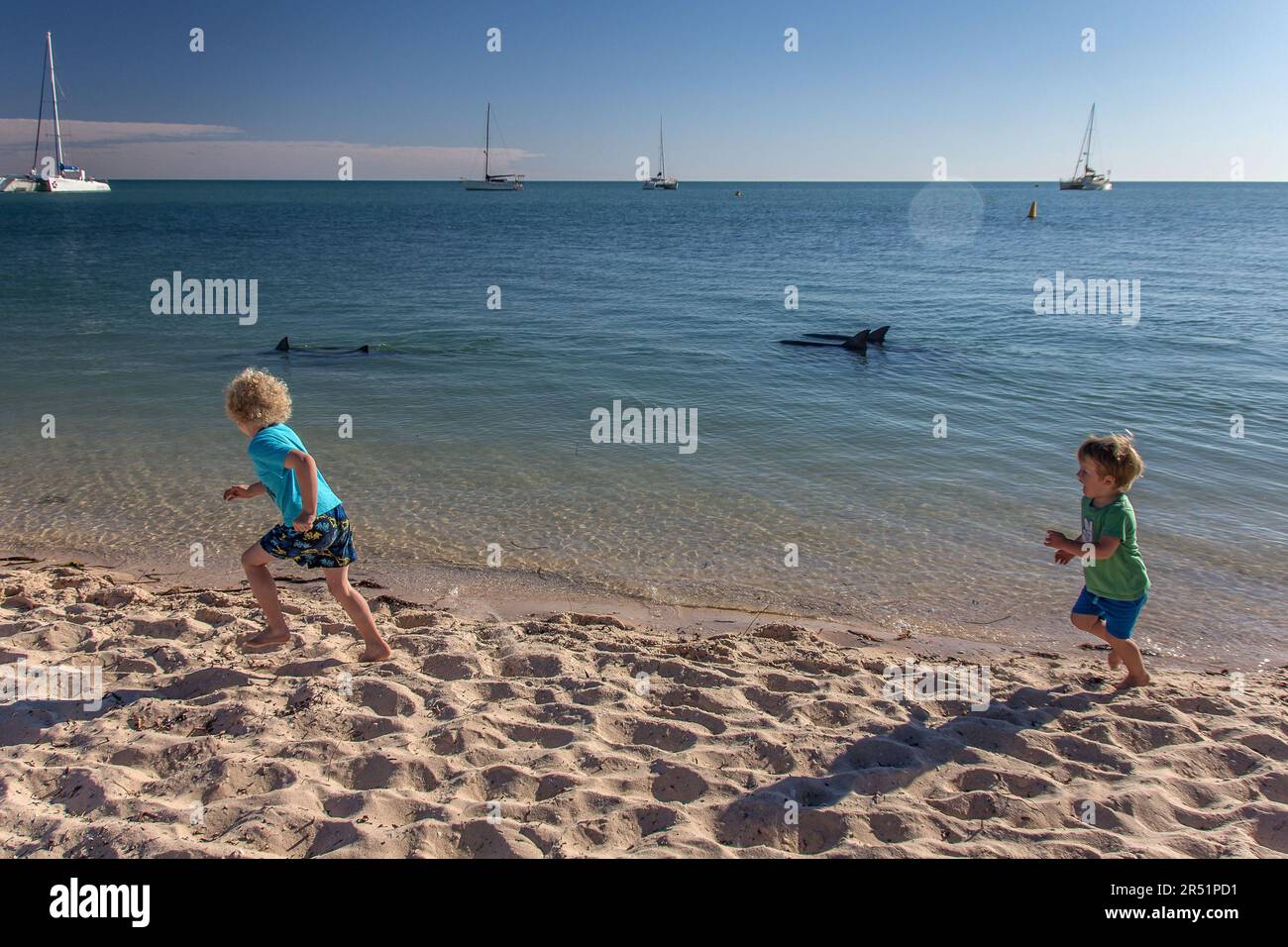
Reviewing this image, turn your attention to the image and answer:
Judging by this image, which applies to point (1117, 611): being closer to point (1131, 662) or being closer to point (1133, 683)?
point (1131, 662)

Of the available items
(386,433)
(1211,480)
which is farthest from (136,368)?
(1211,480)

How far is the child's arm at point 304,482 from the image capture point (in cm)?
441

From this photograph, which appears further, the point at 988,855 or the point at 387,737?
the point at 387,737

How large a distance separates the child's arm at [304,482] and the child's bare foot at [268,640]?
975mm

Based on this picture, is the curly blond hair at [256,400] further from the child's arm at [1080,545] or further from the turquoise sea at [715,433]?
the child's arm at [1080,545]

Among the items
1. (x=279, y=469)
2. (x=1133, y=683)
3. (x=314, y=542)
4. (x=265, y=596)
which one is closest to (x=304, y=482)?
(x=279, y=469)

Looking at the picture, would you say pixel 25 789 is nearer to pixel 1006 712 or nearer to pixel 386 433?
pixel 1006 712

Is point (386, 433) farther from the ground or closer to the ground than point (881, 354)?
closer to the ground

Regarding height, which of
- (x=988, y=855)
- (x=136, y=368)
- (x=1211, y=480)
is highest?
(x=136, y=368)

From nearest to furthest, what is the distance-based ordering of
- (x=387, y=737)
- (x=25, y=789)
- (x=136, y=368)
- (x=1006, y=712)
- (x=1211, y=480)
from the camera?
(x=25, y=789)
(x=387, y=737)
(x=1006, y=712)
(x=1211, y=480)
(x=136, y=368)

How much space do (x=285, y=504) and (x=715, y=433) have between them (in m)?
7.43

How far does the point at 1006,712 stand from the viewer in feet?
15.0

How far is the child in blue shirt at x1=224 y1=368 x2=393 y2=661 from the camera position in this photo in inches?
175

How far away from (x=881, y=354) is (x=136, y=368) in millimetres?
14237
